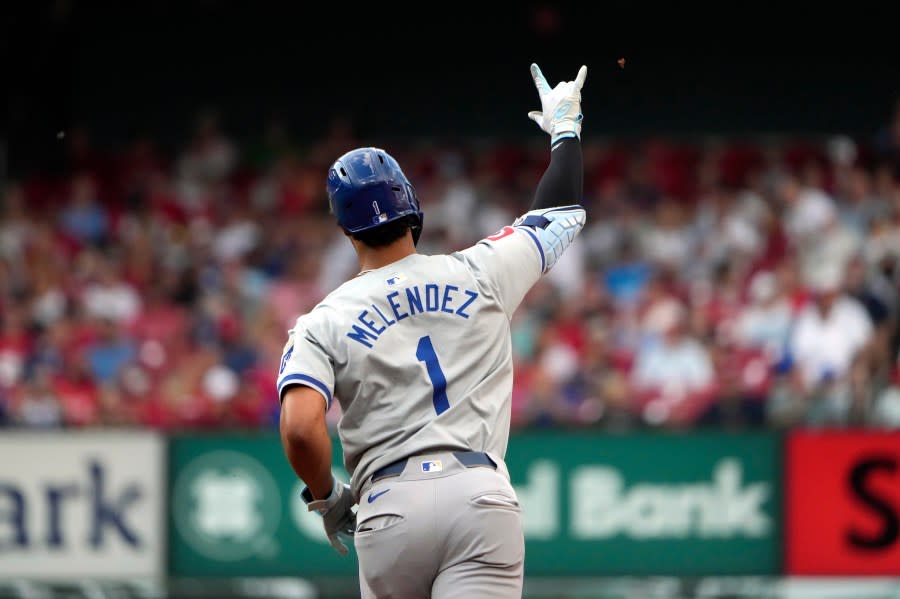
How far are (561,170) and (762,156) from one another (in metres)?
9.59

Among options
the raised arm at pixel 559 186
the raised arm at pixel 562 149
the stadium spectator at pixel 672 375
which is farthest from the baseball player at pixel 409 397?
the stadium spectator at pixel 672 375

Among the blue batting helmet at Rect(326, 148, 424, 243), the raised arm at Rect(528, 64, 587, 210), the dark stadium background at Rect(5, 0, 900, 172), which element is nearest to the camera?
the blue batting helmet at Rect(326, 148, 424, 243)

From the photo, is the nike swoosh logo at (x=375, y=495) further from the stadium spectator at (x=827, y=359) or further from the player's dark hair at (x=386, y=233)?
the stadium spectator at (x=827, y=359)

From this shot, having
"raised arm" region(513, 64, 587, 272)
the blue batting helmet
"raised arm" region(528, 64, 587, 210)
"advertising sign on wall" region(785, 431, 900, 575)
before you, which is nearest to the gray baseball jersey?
the blue batting helmet

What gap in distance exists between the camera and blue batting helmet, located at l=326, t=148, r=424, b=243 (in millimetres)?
3666

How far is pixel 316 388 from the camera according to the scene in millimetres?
3447

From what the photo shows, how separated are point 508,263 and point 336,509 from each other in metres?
0.76

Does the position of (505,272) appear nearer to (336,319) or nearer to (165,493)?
(336,319)

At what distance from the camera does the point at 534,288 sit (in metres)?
11.1

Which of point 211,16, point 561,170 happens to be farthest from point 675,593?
point 211,16

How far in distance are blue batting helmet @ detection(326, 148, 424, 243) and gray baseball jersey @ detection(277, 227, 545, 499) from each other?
127 millimetres

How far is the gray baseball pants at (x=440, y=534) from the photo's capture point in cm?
345

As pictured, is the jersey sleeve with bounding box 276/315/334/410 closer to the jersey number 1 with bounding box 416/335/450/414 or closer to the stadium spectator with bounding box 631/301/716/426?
the jersey number 1 with bounding box 416/335/450/414

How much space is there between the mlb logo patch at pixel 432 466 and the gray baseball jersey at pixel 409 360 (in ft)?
0.12
